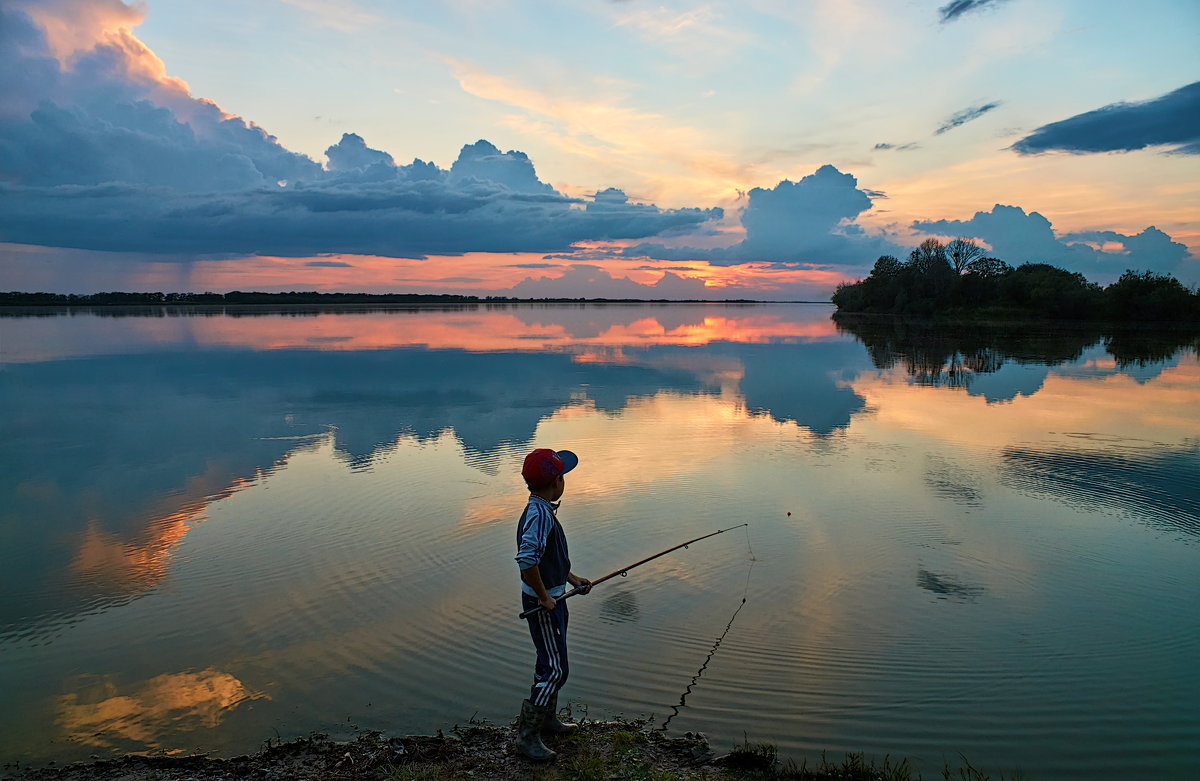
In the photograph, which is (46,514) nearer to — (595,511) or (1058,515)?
(595,511)

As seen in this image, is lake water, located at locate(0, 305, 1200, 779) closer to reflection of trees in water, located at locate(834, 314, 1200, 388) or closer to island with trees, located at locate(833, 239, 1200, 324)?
reflection of trees in water, located at locate(834, 314, 1200, 388)

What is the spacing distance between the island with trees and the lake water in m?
72.2

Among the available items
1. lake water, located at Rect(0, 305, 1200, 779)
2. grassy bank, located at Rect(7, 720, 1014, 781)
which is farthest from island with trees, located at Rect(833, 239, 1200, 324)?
grassy bank, located at Rect(7, 720, 1014, 781)

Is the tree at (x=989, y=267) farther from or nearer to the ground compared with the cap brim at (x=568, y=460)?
farther from the ground

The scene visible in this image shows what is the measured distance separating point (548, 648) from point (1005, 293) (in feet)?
340

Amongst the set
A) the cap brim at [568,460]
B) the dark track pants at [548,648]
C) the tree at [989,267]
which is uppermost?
the tree at [989,267]

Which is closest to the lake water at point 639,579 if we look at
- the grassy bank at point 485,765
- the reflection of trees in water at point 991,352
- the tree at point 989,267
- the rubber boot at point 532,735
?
the grassy bank at point 485,765

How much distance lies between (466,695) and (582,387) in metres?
17.4

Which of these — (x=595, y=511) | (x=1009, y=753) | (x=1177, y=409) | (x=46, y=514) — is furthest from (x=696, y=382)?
(x=1009, y=753)

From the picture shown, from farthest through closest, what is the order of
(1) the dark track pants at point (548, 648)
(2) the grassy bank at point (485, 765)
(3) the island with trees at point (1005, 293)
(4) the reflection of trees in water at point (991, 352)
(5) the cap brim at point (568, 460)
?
(3) the island with trees at point (1005, 293) < (4) the reflection of trees in water at point (991, 352) < (5) the cap brim at point (568, 460) < (1) the dark track pants at point (548, 648) < (2) the grassy bank at point (485, 765)

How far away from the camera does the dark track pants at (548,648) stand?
187 inches

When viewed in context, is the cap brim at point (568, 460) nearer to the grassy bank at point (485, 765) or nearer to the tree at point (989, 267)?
the grassy bank at point (485, 765)

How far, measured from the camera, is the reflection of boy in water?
4.61 metres

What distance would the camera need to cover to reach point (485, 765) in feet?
14.9
